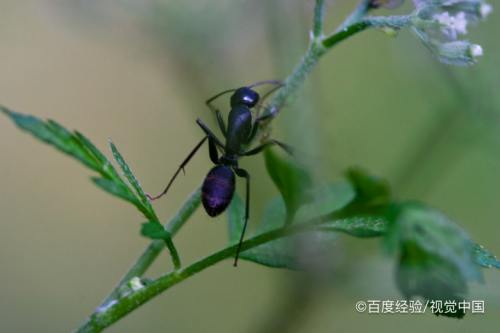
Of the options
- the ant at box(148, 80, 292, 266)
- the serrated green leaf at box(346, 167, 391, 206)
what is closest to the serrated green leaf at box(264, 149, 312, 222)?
the serrated green leaf at box(346, 167, 391, 206)

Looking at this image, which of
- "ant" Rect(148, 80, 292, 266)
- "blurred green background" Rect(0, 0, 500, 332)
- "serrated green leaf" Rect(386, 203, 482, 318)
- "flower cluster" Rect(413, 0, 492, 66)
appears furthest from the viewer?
"blurred green background" Rect(0, 0, 500, 332)

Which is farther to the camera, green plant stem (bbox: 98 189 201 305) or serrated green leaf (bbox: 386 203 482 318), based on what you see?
green plant stem (bbox: 98 189 201 305)

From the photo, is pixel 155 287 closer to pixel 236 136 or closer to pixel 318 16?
pixel 318 16

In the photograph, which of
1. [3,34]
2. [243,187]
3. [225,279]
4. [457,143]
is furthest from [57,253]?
[457,143]

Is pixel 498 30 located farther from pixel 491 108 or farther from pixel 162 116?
pixel 162 116

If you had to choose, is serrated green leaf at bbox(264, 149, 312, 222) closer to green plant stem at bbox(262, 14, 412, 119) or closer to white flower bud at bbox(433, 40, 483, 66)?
green plant stem at bbox(262, 14, 412, 119)

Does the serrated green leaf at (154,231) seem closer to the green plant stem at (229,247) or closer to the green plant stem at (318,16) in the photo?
the green plant stem at (229,247)
